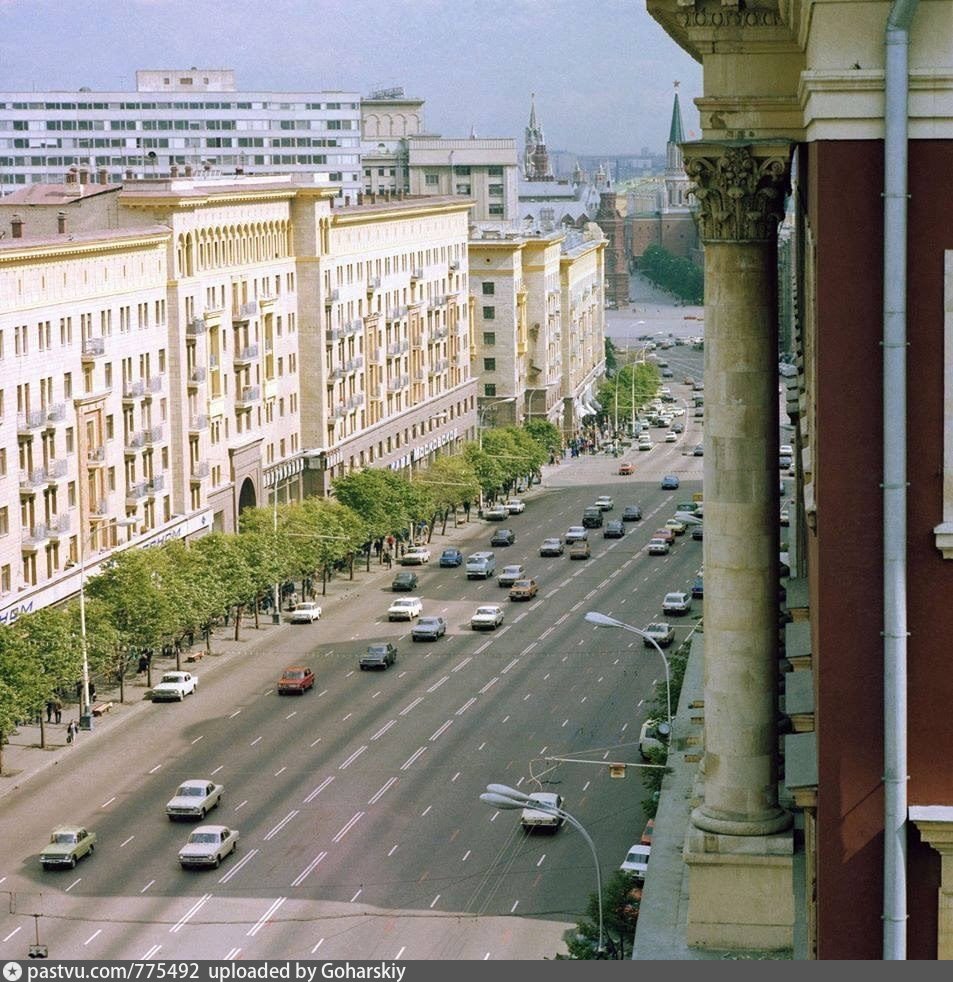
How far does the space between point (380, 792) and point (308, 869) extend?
9722 mm

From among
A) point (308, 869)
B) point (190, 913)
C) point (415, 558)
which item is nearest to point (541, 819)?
point (308, 869)

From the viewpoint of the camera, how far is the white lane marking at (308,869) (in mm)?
61844

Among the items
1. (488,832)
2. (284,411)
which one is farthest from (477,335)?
(488,832)

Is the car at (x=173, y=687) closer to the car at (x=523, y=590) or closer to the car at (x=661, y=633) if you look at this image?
the car at (x=661, y=633)

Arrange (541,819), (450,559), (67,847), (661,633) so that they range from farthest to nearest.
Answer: (450,559) → (661,633) → (541,819) → (67,847)

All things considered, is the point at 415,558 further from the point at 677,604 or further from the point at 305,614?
the point at 677,604

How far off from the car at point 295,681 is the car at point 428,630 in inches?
480

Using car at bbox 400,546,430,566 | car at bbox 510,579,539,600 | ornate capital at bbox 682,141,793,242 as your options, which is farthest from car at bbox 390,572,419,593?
ornate capital at bbox 682,141,793,242

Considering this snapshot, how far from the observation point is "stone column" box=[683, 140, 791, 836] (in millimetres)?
34625

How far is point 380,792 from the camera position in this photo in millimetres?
72750

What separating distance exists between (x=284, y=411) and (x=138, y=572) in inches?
1624

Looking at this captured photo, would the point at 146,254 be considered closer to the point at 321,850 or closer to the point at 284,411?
the point at 284,411

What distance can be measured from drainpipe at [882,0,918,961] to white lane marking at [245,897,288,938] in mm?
Result: 35270

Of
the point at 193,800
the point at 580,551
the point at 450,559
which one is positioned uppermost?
the point at 193,800
